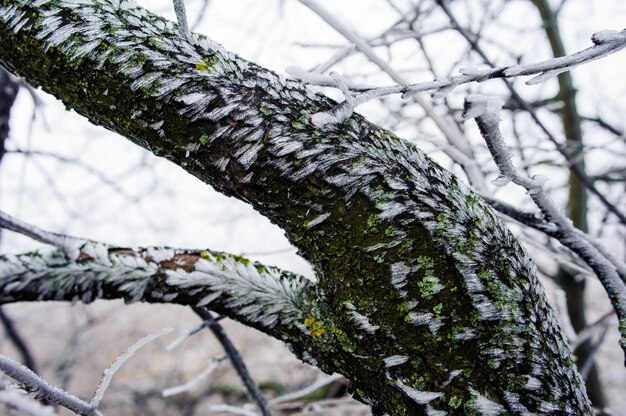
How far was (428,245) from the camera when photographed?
71 cm

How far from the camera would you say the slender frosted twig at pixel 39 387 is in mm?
542

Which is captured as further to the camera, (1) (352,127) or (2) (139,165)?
(2) (139,165)

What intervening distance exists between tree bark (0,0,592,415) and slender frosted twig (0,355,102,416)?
175 mm

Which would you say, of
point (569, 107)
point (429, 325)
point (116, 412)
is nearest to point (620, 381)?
point (569, 107)

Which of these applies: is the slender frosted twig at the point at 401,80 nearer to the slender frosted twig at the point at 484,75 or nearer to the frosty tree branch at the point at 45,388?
the slender frosted twig at the point at 484,75

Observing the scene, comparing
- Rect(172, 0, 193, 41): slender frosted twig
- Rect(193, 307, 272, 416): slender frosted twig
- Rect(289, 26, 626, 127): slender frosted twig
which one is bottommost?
Rect(193, 307, 272, 416): slender frosted twig

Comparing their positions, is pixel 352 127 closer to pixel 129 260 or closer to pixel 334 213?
pixel 334 213

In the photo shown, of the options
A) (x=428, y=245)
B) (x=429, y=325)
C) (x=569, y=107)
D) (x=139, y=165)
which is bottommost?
(x=429, y=325)

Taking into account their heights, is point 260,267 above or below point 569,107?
below

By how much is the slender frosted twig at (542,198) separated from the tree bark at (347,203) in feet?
0.36

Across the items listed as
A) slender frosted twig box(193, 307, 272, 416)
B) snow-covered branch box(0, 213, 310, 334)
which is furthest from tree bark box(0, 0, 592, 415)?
slender frosted twig box(193, 307, 272, 416)

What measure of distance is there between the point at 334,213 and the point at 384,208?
0.08 metres

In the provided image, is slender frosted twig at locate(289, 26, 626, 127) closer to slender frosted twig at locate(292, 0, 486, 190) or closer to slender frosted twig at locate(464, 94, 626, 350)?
slender frosted twig at locate(464, 94, 626, 350)

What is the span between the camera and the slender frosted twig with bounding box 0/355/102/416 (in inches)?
21.3
